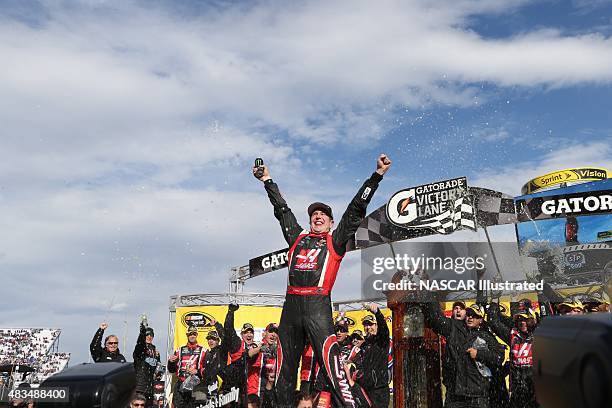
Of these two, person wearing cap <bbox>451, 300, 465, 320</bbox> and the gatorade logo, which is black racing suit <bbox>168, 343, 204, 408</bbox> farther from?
the gatorade logo

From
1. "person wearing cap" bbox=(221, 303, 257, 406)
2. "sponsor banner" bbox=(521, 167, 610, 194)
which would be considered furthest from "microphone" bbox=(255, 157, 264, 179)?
"sponsor banner" bbox=(521, 167, 610, 194)

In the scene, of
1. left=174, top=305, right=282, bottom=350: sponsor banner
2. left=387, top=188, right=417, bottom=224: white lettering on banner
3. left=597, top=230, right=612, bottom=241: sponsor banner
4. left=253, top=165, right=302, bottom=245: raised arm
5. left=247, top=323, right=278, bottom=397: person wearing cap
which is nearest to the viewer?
left=253, top=165, right=302, bottom=245: raised arm

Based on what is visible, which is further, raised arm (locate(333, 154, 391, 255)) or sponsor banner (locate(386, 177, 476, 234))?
sponsor banner (locate(386, 177, 476, 234))

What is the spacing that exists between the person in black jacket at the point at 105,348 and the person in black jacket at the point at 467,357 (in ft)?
16.2

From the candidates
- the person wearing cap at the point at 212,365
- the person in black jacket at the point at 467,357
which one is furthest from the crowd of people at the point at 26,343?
the person in black jacket at the point at 467,357

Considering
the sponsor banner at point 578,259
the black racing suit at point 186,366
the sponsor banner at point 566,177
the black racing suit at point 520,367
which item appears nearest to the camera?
the black racing suit at point 520,367

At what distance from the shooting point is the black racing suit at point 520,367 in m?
8.97

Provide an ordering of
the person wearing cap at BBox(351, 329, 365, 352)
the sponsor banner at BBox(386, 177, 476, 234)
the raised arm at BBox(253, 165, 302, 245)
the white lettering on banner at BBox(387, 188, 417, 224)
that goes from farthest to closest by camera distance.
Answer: the white lettering on banner at BBox(387, 188, 417, 224)
the sponsor banner at BBox(386, 177, 476, 234)
the person wearing cap at BBox(351, 329, 365, 352)
the raised arm at BBox(253, 165, 302, 245)

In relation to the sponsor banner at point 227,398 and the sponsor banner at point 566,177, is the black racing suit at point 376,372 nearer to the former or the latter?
the sponsor banner at point 227,398

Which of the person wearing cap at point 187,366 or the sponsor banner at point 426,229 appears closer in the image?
the person wearing cap at point 187,366

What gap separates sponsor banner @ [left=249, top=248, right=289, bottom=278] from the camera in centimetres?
2053

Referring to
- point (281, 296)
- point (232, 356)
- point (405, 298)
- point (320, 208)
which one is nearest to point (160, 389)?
point (281, 296)

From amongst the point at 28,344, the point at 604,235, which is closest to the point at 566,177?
the point at 604,235

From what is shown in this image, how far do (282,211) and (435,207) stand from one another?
7.65m
